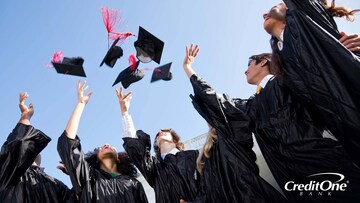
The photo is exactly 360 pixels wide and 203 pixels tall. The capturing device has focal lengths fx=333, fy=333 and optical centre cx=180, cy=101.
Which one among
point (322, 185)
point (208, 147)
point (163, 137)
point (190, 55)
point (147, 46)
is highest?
point (147, 46)

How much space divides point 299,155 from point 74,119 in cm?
215

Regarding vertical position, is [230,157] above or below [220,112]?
below

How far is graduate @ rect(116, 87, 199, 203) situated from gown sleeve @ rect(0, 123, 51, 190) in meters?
0.90

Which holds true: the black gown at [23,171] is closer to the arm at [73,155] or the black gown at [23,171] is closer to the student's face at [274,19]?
the arm at [73,155]

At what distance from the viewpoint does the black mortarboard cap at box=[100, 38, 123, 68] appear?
13.7 ft

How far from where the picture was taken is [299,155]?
215cm

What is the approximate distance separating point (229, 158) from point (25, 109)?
7.25ft

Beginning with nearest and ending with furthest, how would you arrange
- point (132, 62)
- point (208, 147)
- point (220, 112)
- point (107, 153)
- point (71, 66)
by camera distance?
point (220, 112) → point (208, 147) → point (107, 153) → point (71, 66) → point (132, 62)

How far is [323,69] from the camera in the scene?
177 cm

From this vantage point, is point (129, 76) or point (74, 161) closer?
point (74, 161)

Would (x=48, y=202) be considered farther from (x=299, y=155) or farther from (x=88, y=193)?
(x=299, y=155)

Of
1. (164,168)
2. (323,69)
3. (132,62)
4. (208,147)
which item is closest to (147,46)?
(132,62)

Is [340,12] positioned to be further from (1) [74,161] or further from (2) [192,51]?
(1) [74,161]

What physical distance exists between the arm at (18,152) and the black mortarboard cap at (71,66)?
1.06 m
